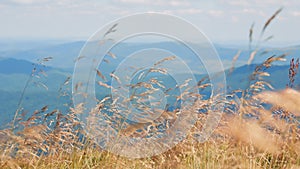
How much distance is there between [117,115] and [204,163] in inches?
41.4

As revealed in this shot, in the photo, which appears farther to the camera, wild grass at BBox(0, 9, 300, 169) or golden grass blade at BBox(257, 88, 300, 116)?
wild grass at BBox(0, 9, 300, 169)

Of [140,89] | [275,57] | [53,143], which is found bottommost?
[53,143]

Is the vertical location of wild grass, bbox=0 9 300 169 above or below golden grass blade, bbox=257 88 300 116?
below

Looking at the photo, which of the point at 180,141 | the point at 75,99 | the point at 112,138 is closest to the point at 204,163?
the point at 180,141

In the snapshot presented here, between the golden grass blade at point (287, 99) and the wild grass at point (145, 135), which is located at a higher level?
the golden grass blade at point (287, 99)

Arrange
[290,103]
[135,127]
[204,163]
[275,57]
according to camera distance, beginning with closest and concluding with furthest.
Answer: [275,57], [290,103], [204,163], [135,127]

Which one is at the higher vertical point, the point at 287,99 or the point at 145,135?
the point at 287,99

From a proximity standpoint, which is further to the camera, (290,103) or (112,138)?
(112,138)

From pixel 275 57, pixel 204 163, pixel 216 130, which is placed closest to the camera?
pixel 275 57

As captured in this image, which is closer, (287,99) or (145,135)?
(287,99)

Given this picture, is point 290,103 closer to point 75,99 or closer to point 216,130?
point 216,130

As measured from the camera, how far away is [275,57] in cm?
298

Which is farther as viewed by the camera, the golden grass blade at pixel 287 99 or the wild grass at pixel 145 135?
the wild grass at pixel 145 135

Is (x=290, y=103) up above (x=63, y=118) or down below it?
above
